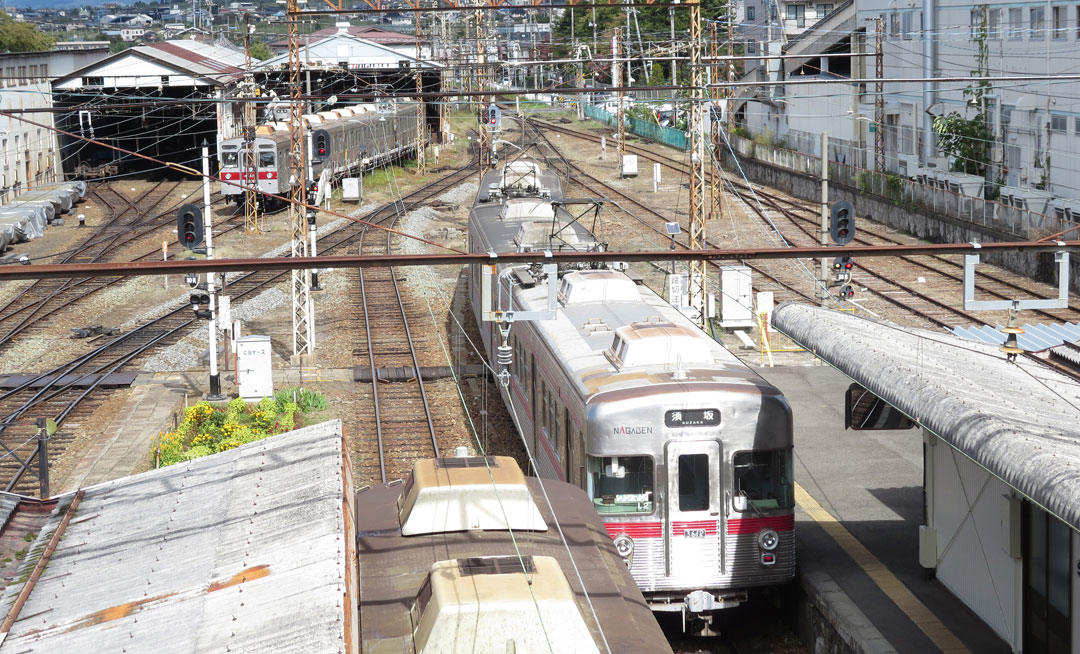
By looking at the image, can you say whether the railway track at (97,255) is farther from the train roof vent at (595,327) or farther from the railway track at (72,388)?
the train roof vent at (595,327)

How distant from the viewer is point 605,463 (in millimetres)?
10789

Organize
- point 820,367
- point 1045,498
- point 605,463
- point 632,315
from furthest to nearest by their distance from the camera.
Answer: point 820,367 → point 632,315 → point 605,463 → point 1045,498

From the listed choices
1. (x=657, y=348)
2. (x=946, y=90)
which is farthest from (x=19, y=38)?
(x=657, y=348)

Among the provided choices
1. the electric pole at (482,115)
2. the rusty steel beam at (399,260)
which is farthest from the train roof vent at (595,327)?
the electric pole at (482,115)

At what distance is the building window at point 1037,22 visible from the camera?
32028 millimetres

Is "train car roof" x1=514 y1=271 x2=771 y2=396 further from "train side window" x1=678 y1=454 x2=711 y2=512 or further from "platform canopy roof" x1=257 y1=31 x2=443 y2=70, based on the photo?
"platform canopy roof" x1=257 y1=31 x2=443 y2=70

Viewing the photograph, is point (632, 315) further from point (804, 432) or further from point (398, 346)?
point (398, 346)

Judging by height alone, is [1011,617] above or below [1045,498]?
below

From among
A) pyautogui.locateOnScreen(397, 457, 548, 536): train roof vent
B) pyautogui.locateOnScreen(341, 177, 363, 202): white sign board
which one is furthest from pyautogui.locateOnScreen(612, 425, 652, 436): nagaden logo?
pyautogui.locateOnScreen(341, 177, 363, 202): white sign board

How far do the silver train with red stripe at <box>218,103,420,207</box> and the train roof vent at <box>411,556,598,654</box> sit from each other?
17.9m

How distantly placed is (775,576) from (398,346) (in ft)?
41.6

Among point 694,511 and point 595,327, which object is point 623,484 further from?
point 595,327

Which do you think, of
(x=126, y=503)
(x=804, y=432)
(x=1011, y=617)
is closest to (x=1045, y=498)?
(x=1011, y=617)

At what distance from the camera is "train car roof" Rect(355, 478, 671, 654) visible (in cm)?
718
